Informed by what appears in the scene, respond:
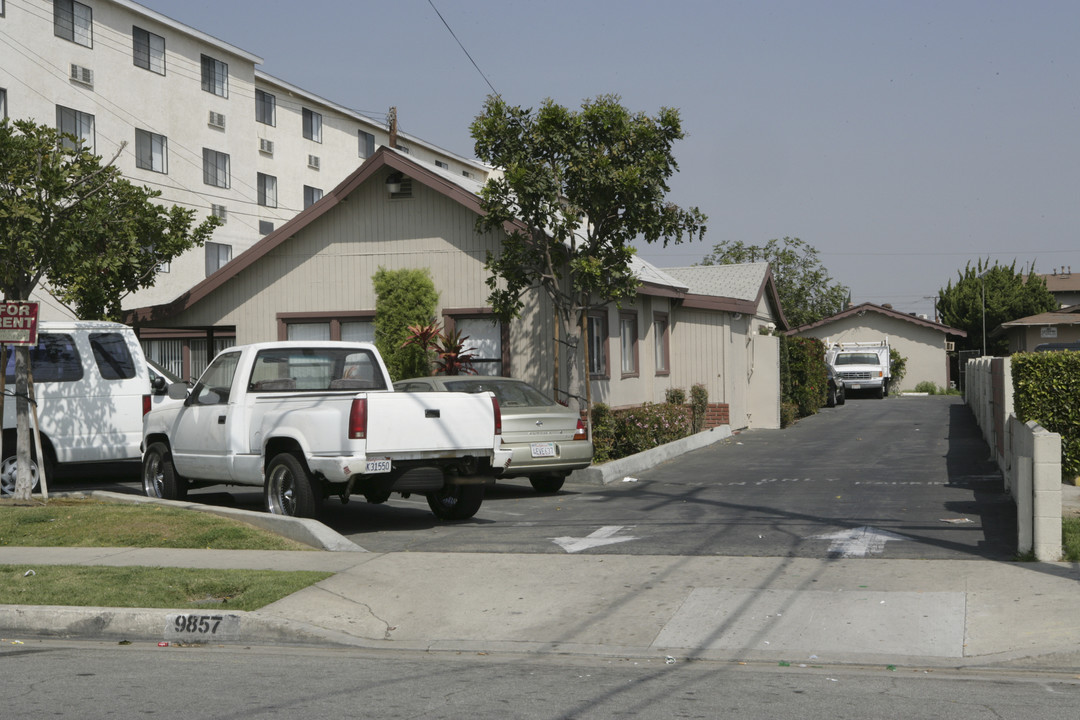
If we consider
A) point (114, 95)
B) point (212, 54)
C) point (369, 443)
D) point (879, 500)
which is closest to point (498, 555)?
point (369, 443)

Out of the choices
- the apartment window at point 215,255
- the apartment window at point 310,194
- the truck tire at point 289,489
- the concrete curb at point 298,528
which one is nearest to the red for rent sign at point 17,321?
the concrete curb at point 298,528

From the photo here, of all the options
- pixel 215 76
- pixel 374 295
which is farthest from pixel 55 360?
pixel 215 76

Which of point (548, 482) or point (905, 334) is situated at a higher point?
point (905, 334)

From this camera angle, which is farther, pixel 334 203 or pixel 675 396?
pixel 675 396

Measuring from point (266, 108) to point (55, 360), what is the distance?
30.9 meters

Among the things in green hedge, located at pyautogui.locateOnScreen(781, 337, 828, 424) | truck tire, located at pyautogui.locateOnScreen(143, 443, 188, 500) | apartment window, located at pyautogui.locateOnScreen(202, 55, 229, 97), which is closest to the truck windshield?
green hedge, located at pyautogui.locateOnScreen(781, 337, 828, 424)

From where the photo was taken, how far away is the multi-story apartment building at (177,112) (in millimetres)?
32156

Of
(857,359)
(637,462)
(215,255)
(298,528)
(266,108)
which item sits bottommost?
(298,528)

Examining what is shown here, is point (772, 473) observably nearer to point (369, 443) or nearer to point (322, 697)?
point (369, 443)

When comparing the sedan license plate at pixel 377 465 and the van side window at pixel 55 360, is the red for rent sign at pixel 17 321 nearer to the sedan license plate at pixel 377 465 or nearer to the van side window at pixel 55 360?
the van side window at pixel 55 360

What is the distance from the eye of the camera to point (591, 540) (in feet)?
35.8

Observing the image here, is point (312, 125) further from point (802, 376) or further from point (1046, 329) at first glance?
point (1046, 329)

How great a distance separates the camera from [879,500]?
43.1 feet

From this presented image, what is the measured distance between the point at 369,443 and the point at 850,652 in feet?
17.4
